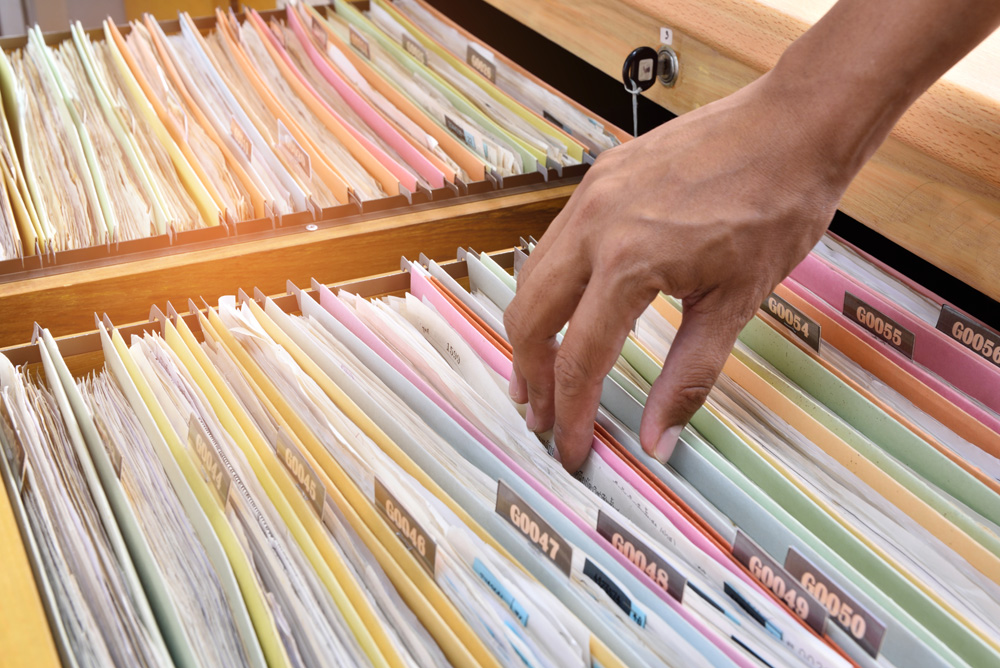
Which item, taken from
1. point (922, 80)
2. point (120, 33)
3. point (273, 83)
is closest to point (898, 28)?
point (922, 80)

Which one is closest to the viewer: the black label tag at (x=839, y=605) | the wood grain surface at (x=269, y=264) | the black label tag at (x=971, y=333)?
the black label tag at (x=839, y=605)

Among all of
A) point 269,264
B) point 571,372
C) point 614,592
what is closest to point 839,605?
point 614,592

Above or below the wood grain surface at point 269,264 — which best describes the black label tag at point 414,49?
above

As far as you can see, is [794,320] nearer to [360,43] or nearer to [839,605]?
[839,605]

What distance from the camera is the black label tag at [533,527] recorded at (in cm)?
67

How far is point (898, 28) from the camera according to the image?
65cm

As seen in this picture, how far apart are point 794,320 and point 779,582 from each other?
0.36m

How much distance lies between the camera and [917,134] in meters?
0.94

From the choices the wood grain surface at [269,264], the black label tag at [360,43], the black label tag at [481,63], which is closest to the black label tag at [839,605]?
the wood grain surface at [269,264]

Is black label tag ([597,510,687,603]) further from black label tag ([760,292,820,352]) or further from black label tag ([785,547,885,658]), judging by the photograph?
black label tag ([760,292,820,352])

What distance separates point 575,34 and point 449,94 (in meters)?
0.25

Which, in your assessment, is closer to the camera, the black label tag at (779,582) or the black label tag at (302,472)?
the black label tag at (779,582)

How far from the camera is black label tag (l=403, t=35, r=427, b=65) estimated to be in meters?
1.64

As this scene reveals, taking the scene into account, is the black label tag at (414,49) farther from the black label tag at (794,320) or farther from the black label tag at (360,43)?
the black label tag at (794,320)
